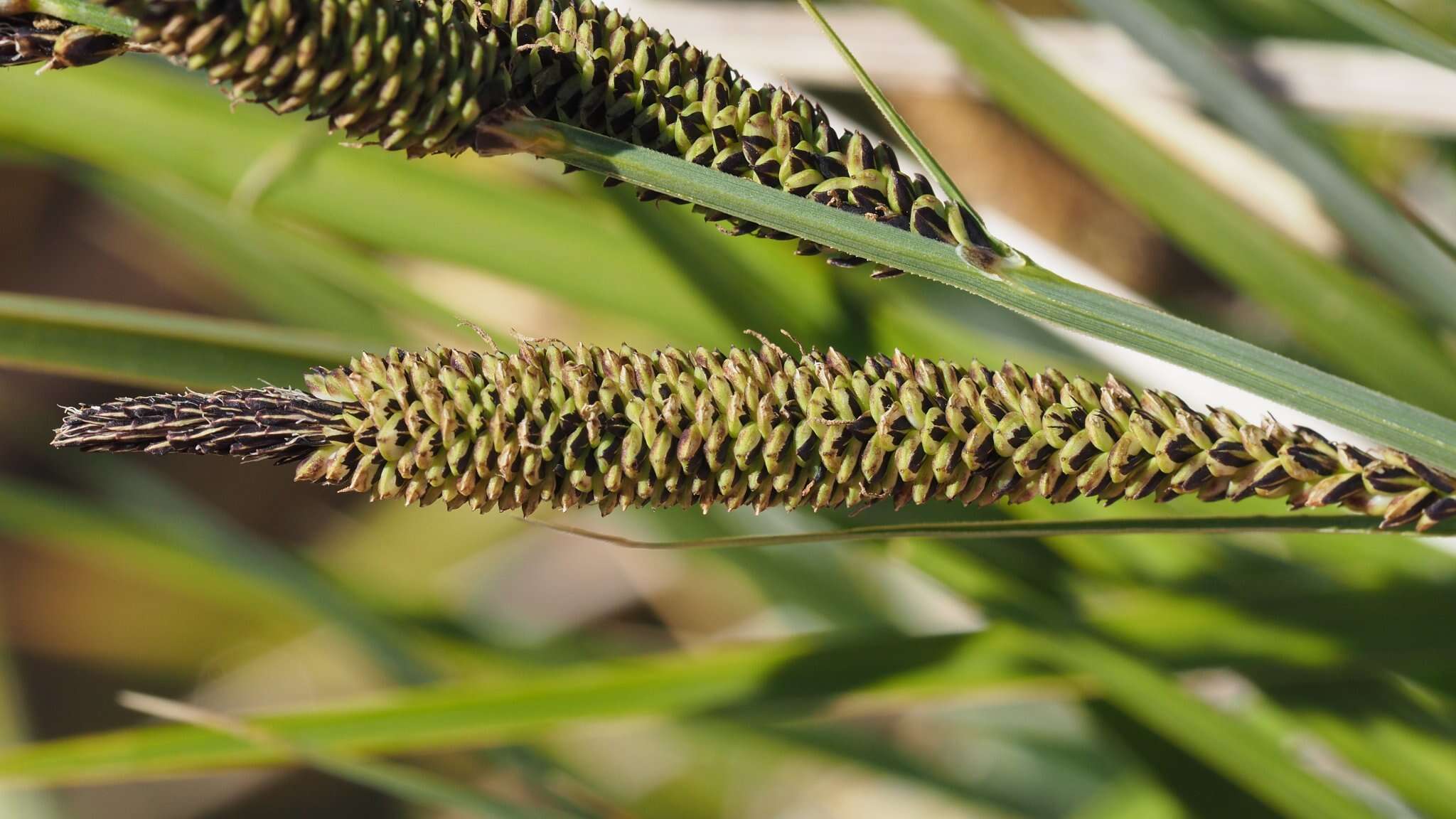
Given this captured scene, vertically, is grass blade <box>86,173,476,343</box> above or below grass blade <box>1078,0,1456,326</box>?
below

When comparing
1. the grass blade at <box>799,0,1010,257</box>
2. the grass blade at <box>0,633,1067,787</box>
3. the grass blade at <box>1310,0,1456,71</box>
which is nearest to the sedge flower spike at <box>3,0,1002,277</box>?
the grass blade at <box>799,0,1010,257</box>

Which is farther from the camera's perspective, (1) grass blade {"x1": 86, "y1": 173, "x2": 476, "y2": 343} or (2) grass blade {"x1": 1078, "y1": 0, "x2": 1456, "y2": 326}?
(1) grass blade {"x1": 86, "y1": 173, "x2": 476, "y2": 343}

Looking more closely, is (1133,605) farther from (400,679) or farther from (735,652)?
Answer: (400,679)

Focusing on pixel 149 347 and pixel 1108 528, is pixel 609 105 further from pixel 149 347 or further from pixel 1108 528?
pixel 149 347

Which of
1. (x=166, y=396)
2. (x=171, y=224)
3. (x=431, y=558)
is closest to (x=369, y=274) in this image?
(x=171, y=224)

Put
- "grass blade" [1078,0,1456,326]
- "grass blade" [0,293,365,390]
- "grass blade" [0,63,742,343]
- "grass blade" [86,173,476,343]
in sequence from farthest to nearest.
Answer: "grass blade" [86,173,476,343] < "grass blade" [0,63,742,343] < "grass blade" [1078,0,1456,326] < "grass blade" [0,293,365,390]

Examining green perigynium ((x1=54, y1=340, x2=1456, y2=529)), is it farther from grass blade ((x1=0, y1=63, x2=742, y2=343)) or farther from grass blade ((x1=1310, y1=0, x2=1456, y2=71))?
grass blade ((x1=0, y1=63, x2=742, y2=343))


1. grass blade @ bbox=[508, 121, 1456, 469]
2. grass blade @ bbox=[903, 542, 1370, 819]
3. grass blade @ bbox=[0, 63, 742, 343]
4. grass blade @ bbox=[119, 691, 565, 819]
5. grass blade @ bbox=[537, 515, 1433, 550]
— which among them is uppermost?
grass blade @ bbox=[508, 121, 1456, 469]
